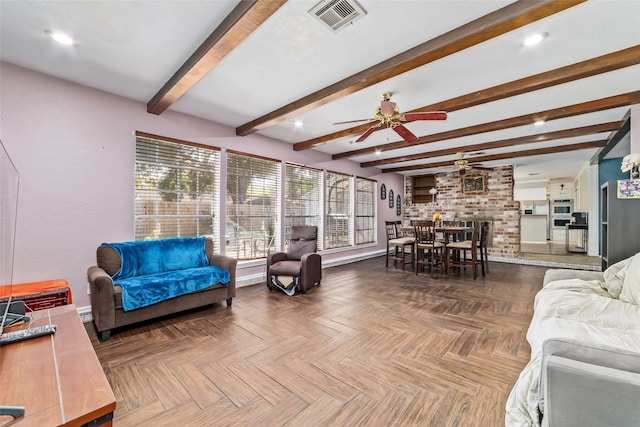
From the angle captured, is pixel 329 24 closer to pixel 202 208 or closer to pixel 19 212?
pixel 202 208

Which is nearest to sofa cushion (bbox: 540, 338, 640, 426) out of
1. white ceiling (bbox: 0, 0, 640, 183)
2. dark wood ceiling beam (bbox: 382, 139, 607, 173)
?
white ceiling (bbox: 0, 0, 640, 183)

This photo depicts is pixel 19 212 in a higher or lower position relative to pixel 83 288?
higher

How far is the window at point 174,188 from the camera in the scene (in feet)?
11.2

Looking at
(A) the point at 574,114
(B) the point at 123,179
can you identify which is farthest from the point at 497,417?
(B) the point at 123,179

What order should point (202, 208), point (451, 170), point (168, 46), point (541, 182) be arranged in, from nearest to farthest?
point (168, 46) → point (202, 208) → point (451, 170) → point (541, 182)

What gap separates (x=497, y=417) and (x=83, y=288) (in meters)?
3.87

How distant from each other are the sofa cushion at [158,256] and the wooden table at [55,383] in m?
1.73

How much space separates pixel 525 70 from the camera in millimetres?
2582

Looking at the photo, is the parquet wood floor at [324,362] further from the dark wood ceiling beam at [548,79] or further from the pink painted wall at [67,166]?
the dark wood ceiling beam at [548,79]

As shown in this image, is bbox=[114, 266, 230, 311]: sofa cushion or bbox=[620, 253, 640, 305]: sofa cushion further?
bbox=[114, 266, 230, 311]: sofa cushion

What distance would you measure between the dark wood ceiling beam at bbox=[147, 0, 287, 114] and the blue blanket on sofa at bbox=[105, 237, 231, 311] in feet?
5.67

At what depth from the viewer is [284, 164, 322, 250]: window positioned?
5258 mm

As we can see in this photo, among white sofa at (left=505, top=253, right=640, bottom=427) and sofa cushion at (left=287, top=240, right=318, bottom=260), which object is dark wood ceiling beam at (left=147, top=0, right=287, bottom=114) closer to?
white sofa at (left=505, top=253, right=640, bottom=427)

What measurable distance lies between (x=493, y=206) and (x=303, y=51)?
268 inches
